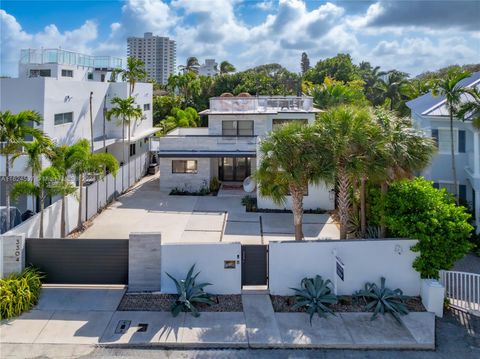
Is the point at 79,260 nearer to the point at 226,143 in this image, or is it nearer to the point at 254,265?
the point at 254,265

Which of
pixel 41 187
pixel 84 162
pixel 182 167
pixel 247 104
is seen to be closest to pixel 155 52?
pixel 247 104

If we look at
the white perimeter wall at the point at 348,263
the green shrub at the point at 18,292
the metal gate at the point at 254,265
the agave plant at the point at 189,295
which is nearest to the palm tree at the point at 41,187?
the green shrub at the point at 18,292

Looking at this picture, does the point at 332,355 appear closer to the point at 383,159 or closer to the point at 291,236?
the point at 383,159

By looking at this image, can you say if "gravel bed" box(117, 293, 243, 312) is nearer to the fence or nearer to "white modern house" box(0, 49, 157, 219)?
the fence

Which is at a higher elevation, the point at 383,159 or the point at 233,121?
the point at 233,121

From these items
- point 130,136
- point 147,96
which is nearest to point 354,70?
point 147,96

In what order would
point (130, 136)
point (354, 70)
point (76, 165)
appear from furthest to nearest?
point (354, 70) → point (130, 136) → point (76, 165)
